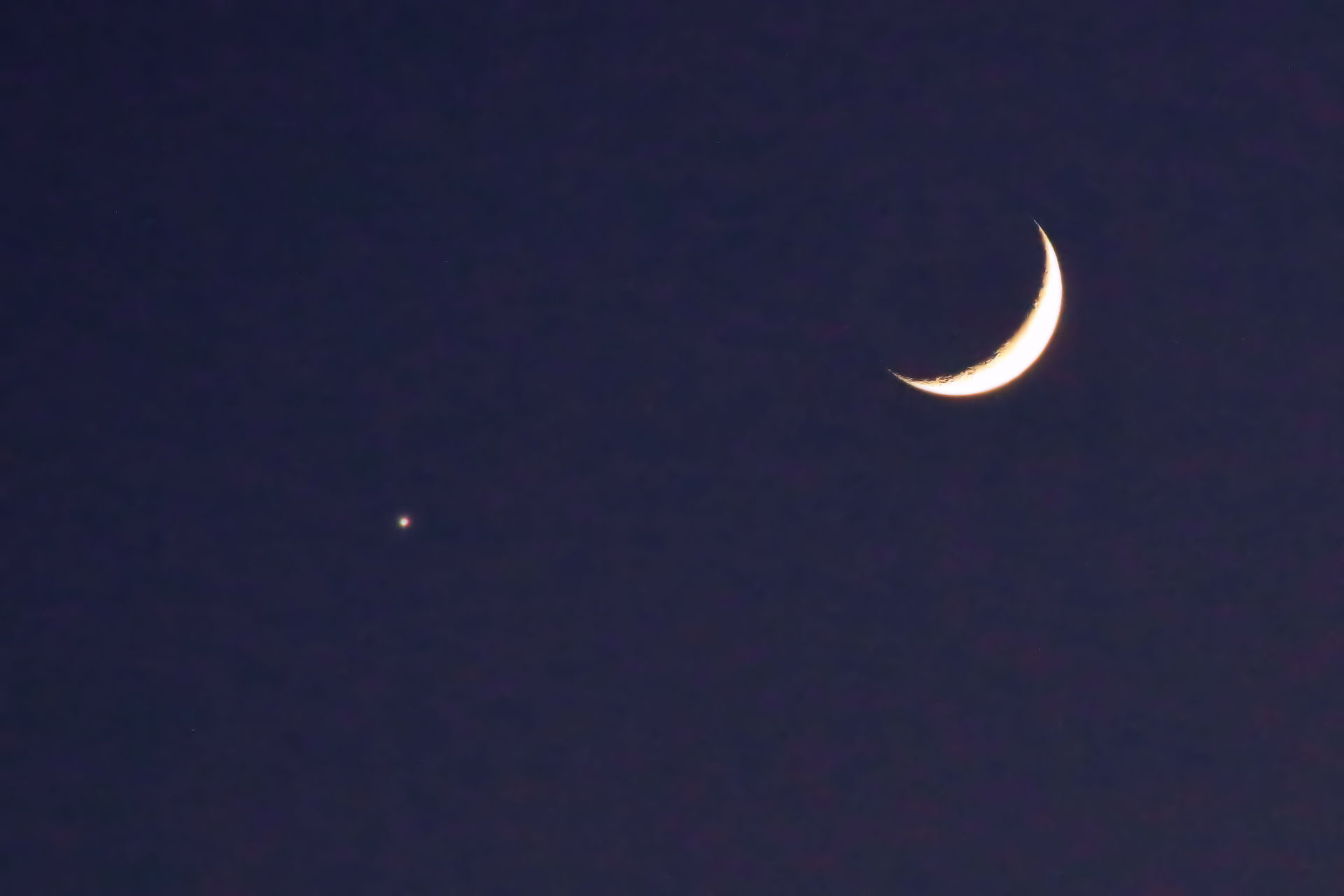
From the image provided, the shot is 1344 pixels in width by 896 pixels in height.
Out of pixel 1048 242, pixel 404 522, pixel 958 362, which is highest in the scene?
pixel 1048 242

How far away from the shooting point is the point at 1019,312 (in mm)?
4621

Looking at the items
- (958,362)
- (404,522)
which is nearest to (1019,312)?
(958,362)

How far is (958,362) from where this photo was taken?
4.64 metres

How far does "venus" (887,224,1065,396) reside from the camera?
15.2 ft

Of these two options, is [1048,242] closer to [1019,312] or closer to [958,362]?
[1019,312]

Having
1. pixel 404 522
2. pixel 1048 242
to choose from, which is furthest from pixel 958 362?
pixel 404 522

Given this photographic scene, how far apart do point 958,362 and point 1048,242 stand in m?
0.80

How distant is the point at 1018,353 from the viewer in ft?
15.3

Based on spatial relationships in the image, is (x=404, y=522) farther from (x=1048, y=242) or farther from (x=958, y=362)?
(x=1048, y=242)

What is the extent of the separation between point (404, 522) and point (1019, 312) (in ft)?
10.5

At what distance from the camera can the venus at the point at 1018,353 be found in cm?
464

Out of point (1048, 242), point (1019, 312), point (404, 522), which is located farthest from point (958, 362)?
point (404, 522)

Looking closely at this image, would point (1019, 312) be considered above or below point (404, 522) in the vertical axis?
above

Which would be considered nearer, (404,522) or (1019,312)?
(1019,312)
